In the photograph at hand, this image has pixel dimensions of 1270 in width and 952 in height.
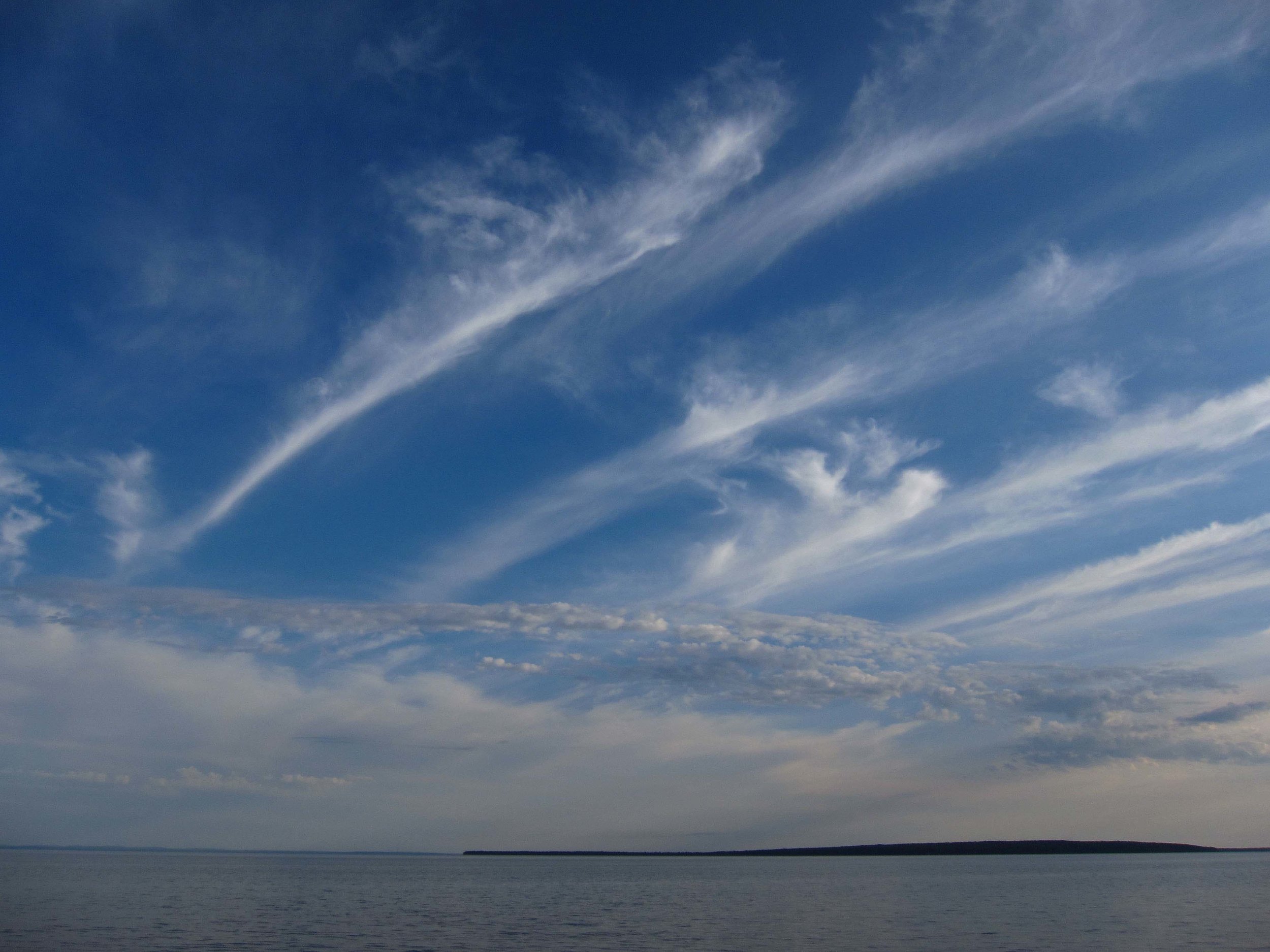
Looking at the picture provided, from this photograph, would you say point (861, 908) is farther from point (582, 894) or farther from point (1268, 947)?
point (582, 894)

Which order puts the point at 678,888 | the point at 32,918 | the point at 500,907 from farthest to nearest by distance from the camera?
1. the point at 678,888
2. the point at 500,907
3. the point at 32,918

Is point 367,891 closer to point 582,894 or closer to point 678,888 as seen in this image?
point 582,894

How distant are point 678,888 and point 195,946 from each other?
110532mm

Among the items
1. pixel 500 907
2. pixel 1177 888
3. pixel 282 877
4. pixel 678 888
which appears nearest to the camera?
pixel 500 907

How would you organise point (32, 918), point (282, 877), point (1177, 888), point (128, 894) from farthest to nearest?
point (282, 877)
point (1177, 888)
point (128, 894)
point (32, 918)

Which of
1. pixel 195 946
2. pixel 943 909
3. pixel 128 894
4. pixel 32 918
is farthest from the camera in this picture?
pixel 128 894

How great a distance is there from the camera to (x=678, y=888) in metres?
158

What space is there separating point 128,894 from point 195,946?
2813 inches

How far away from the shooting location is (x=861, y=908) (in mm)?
100312

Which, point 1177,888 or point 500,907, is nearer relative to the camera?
point 500,907

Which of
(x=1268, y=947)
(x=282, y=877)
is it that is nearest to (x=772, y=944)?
(x=1268, y=947)

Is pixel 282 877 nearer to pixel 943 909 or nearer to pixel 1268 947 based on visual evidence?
pixel 943 909

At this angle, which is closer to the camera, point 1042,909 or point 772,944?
point 772,944

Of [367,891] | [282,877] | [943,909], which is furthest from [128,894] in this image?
A: [943,909]
